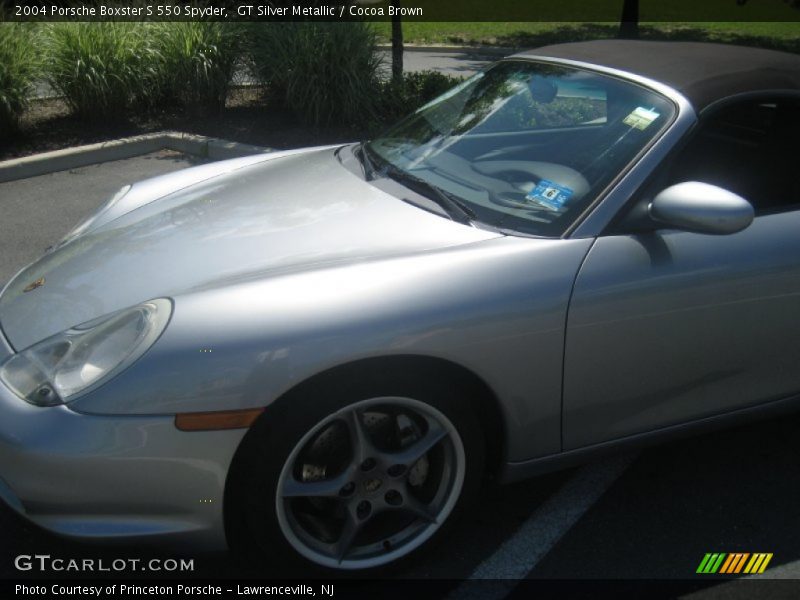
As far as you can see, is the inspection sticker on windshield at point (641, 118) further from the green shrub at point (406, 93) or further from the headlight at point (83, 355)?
the green shrub at point (406, 93)

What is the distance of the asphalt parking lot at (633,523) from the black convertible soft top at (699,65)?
135 cm

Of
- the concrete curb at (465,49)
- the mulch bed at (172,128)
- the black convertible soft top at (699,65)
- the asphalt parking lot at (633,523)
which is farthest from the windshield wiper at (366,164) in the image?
the concrete curb at (465,49)

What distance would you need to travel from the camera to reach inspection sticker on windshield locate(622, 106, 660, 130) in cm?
300

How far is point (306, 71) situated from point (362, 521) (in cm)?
676

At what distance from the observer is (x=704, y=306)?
2.81 m

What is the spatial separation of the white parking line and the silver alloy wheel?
264 millimetres

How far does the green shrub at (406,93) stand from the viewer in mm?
8914

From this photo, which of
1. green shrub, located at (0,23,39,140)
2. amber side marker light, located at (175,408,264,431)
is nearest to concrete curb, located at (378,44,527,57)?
green shrub, located at (0,23,39,140)

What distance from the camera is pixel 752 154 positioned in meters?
3.25

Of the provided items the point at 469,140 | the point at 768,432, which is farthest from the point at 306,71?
the point at 768,432

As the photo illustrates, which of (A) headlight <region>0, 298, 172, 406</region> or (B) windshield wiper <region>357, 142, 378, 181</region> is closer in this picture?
(A) headlight <region>0, 298, 172, 406</region>

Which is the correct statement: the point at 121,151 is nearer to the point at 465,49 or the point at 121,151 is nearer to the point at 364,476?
the point at 364,476

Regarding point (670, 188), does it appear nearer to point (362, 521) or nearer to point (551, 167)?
point (551, 167)

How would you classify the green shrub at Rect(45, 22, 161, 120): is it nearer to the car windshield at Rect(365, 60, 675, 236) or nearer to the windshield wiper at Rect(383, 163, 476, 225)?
the car windshield at Rect(365, 60, 675, 236)
